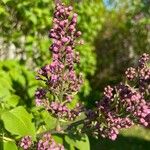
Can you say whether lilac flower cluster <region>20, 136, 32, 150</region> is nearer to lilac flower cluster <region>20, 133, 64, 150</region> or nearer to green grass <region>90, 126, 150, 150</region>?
lilac flower cluster <region>20, 133, 64, 150</region>

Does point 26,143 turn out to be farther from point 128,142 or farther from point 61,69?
point 128,142

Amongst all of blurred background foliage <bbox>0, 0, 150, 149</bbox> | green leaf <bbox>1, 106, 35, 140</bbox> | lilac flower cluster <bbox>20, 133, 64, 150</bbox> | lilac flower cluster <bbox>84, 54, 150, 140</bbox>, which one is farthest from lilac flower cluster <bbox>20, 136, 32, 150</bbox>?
blurred background foliage <bbox>0, 0, 150, 149</bbox>

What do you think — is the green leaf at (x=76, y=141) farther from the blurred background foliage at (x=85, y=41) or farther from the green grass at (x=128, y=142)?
the green grass at (x=128, y=142)

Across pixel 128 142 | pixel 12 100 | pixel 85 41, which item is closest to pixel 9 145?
pixel 12 100

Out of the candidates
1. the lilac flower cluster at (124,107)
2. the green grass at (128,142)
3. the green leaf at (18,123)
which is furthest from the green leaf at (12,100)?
the green grass at (128,142)

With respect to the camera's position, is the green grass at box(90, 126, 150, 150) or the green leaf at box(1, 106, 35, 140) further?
the green grass at box(90, 126, 150, 150)
